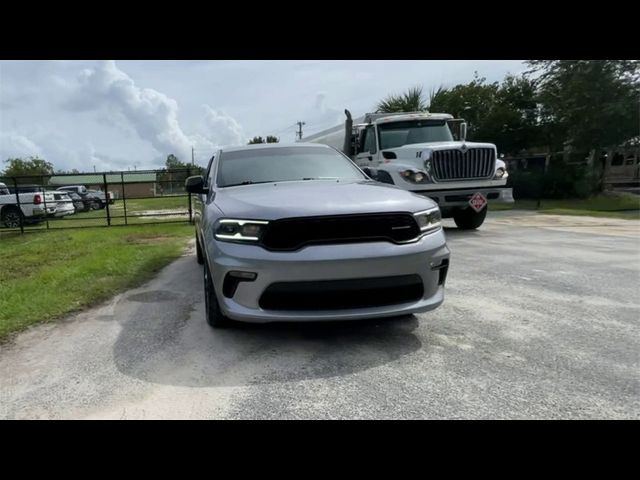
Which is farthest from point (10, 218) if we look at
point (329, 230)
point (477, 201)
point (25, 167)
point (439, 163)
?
point (25, 167)

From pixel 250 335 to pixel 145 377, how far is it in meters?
0.88

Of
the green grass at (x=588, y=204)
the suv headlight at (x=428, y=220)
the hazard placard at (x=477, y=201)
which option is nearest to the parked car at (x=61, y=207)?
the hazard placard at (x=477, y=201)

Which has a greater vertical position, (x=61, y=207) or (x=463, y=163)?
(x=463, y=163)

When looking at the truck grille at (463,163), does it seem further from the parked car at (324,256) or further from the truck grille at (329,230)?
the truck grille at (329,230)

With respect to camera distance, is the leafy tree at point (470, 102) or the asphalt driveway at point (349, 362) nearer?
the asphalt driveway at point (349, 362)

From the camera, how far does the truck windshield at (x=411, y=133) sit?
32.5 ft

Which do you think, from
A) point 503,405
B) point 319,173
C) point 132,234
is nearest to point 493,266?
point 319,173

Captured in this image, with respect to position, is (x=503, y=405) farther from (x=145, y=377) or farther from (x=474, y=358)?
(x=145, y=377)

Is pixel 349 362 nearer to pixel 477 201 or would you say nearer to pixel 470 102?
pixel 477 201

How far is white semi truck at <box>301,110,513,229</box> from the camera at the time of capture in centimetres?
877

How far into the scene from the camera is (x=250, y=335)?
3480mm

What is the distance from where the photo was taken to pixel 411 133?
10.0m

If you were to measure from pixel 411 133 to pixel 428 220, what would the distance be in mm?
7123

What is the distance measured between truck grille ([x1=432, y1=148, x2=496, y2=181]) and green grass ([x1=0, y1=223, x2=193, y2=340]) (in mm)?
5325
